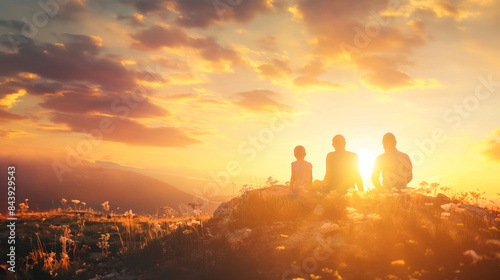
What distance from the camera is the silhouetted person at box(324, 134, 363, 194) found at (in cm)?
1100

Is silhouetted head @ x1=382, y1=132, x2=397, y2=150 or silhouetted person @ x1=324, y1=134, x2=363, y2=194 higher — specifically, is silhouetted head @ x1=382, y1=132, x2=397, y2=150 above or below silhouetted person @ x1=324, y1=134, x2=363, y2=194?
above

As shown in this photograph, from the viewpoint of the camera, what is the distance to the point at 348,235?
7520mm

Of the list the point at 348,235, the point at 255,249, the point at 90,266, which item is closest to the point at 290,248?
the point at 255,249

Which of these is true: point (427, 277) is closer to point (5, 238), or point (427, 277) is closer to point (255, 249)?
point (255, 249)

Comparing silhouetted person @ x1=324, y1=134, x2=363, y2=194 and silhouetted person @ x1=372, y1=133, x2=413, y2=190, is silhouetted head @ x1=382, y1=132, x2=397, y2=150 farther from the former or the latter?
silhouetted person @ x1=324, y1=134, x2=363, y2=194

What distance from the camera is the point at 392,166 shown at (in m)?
10.7

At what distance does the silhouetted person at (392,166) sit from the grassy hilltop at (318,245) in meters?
1.11

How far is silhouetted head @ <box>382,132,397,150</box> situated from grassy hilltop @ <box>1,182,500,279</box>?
1.65 metres

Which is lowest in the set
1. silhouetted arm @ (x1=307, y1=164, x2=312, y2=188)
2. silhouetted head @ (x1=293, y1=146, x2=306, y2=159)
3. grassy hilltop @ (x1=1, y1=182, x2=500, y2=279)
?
grassy hilltop @ (x1=1, y1=182, x2=500, y2=279)

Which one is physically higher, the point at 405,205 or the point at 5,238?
the point at 405,205

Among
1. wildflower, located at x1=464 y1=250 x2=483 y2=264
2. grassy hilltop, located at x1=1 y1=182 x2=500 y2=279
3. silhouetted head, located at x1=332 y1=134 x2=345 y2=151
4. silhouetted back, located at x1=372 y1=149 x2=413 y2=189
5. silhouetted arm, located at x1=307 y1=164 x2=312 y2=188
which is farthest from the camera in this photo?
silhouetted arm, located at x1=307 y1=164 x2=312 y2=188

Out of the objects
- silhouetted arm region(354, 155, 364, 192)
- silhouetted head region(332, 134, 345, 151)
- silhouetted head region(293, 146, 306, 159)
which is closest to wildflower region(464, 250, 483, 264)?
silhouetted arm region(354, 155, 364, 192)

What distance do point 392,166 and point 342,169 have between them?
1.57m

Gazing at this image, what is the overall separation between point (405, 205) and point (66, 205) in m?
17.2
